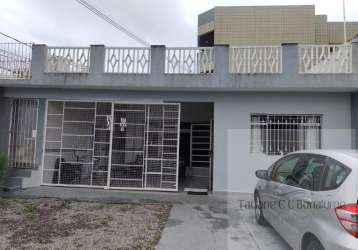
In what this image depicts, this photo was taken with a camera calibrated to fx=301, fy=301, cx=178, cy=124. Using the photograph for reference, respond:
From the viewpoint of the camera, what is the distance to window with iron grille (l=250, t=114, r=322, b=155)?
8.34 m

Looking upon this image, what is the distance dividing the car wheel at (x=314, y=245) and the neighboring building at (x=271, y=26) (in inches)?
806

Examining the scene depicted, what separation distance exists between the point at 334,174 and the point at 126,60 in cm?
630

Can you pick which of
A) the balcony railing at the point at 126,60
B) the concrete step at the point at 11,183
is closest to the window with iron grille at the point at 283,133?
the balcony railing at the point at 126,60

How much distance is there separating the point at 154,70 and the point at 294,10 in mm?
18389

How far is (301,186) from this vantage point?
12.4ft

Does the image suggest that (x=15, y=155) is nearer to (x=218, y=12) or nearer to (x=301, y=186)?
(x=301, y=186)

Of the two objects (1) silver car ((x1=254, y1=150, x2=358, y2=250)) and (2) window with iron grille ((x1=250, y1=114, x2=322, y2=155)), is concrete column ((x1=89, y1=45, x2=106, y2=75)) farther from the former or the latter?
(1) silver car ((x1=254, y1=150, x2=358, y2=250))

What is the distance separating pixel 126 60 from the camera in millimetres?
8219

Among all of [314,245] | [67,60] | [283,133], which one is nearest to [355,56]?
[283,133]

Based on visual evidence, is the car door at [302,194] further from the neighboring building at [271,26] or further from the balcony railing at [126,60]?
the neighboring building at [271,26]

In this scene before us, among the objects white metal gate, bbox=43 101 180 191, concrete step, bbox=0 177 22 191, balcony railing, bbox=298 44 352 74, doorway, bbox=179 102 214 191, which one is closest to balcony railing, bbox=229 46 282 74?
balcony railing, bbox=298 44 352 74

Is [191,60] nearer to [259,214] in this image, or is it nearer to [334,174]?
[259,214]

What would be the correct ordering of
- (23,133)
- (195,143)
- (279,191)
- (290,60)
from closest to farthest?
(279,191) → (290,60) → (23,133) → (195,143)

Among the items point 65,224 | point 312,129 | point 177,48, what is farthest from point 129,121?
point 312,129
